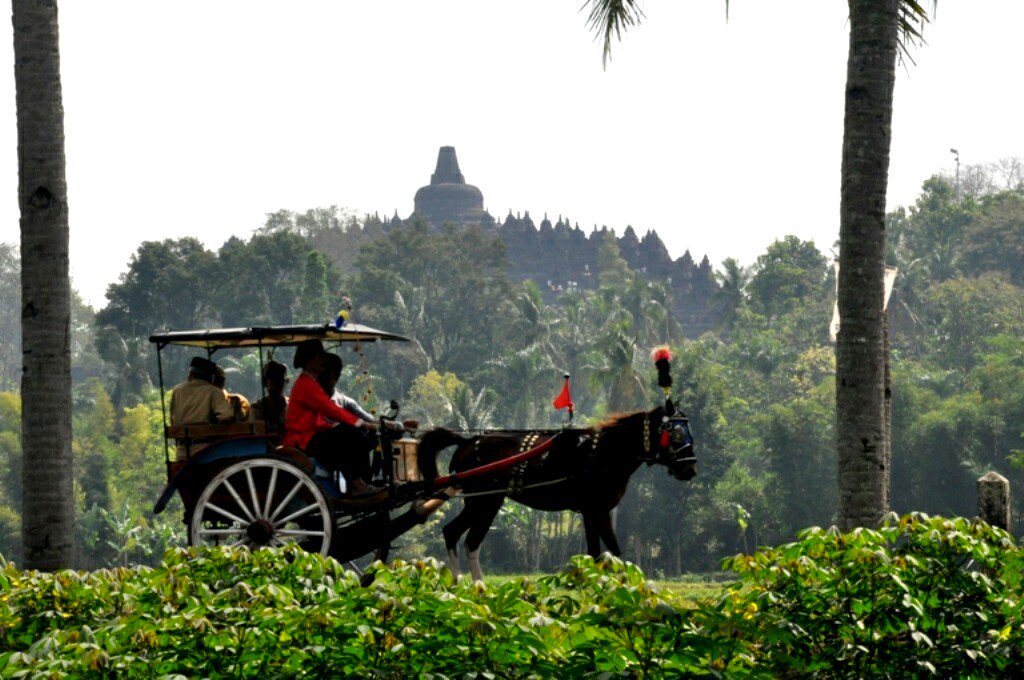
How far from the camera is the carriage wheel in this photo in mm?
11414

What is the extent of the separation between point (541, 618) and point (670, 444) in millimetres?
6982

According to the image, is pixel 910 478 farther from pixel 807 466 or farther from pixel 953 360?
pixel 953 360

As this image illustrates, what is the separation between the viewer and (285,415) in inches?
476

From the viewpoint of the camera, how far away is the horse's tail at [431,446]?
1249 centimetres

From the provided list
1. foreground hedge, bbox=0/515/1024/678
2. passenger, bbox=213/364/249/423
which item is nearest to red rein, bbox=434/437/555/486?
passenger, bbox=213/364/249/423

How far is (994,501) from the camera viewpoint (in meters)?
9.70

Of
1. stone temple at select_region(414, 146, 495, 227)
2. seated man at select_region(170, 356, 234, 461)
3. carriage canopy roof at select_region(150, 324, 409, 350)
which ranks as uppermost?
stone temple at select_region(414, 146, 495, 227)

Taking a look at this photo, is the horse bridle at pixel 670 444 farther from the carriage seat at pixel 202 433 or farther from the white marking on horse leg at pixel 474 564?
the carriage seat at pixel 202 433

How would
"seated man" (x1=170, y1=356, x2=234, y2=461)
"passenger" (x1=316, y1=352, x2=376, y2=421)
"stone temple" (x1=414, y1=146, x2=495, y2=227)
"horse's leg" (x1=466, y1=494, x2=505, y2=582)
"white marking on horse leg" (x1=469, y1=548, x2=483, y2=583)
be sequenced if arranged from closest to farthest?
"passenger" (x1=316, y1=352, x2=376, y2=421) → "seated man" (x1=170, y1=356, x2=234, y2=461) → "white marking on horse leg" (x1=469, y1=548, x2=483, y2=583) → "horse's leg" (x1=466, y1=494, x2=505, y2=582) → "stone temple" (x1=414, y1=146, x2=495, y2=227)

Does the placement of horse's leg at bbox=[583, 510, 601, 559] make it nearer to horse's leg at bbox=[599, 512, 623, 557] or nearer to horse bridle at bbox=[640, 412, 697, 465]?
horse's leg at bbox=[599, 512, 623, 557]

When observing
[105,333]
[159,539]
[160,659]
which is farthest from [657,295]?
[160,659]

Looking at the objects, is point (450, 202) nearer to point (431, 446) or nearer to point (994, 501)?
point (431, 446)

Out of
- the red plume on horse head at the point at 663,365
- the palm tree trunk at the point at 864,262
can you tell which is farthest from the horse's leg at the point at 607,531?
the palm tree trunk at the point at 864,262

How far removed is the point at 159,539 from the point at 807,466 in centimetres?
2201
